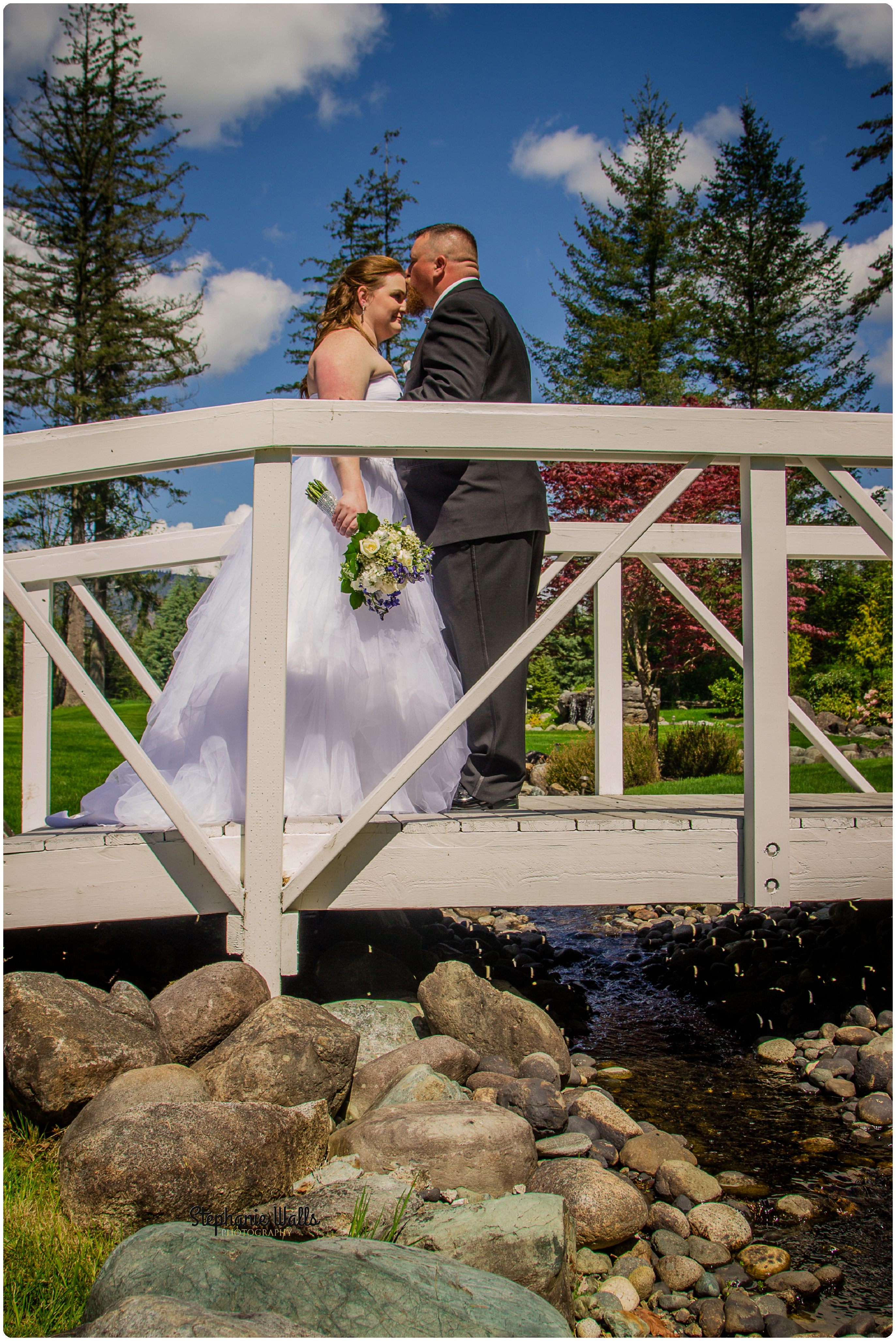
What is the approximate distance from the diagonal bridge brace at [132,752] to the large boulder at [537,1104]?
3.27ft

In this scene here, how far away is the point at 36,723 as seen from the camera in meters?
4.58

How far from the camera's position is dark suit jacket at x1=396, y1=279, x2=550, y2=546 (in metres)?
3.38

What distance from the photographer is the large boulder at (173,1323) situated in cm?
126

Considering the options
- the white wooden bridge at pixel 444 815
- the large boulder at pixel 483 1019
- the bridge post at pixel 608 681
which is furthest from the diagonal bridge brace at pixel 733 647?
the large boulder at pixel 483 1019

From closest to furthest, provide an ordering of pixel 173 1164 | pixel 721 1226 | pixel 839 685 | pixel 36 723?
pixel 173 1164 → pixel 721 1226 → pixel 36 723 → pixel 839 685

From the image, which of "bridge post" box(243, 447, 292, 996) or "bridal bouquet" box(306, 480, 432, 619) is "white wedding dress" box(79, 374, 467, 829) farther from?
"bridge post" box(243, 447, 292, 996)

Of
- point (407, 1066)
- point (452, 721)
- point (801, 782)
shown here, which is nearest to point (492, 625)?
point (452, 721)

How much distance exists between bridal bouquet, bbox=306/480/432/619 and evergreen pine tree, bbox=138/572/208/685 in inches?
720

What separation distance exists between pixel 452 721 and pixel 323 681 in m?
0.82

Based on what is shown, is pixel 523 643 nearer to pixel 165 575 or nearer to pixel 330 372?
pixel 330 372

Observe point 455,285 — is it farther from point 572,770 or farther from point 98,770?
point 98,770

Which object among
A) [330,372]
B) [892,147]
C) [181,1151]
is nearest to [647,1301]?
[181,1151]

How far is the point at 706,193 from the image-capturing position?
71.8 ft

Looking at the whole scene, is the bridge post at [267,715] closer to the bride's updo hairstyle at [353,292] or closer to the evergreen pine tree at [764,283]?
the bride's updo hairstyle at [353,292]
